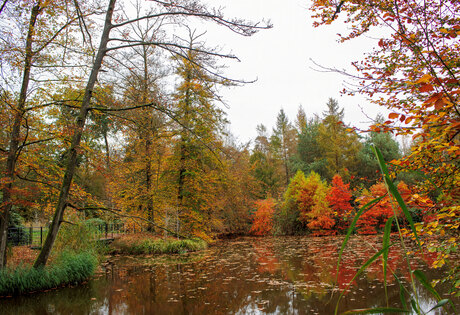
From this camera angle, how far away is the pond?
18.5ft

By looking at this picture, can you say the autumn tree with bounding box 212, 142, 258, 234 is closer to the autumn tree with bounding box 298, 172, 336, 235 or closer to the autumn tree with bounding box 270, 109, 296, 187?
the autumn tree with bounding box 298, 172, 336, 235

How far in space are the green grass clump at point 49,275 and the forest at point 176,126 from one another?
0.36 metres

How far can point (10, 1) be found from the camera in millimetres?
6449

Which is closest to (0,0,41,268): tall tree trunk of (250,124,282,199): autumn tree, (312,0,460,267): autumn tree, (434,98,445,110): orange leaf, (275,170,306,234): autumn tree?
(312,0,460,267): autumn tree

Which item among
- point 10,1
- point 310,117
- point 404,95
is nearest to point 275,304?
point 404,95

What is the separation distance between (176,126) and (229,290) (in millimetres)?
9747

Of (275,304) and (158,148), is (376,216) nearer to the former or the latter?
(158,148)

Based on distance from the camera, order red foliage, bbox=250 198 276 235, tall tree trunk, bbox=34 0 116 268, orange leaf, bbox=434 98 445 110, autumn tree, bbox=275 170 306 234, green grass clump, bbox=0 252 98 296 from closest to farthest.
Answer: orange leaf, bbox=434 98 445 110, tall tree trunk, bbox=34 0 116 268, green grass clump, bbox=0 252 98 296, autumn tree, bbox=275 170 306 234, red foliage, bbox=250 198 276 235

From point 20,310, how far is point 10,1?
626 centimetres

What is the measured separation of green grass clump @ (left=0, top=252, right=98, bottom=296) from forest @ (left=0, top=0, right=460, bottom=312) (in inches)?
14.0

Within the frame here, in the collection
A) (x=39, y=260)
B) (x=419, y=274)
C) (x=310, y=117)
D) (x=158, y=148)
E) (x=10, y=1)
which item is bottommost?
(x=39, y=260)

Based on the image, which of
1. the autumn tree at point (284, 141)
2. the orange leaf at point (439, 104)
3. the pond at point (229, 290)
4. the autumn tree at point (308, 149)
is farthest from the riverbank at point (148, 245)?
the autumn tree at point (284, 141)

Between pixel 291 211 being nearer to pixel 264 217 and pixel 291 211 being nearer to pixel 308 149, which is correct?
pixel 264 217

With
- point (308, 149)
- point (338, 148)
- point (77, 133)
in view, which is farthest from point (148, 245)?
point (308, 149)
